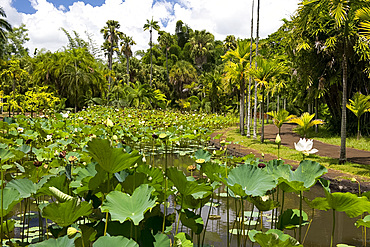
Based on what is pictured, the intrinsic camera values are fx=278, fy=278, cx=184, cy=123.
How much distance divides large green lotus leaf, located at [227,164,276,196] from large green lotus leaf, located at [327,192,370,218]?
1.01 ft

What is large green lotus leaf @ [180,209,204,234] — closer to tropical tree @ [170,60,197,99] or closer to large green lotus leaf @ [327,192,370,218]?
large green lotus leaf @ [327,192,370,218]

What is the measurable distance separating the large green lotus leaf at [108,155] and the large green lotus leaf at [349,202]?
1.01m

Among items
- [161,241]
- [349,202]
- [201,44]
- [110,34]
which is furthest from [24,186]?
[201,44]

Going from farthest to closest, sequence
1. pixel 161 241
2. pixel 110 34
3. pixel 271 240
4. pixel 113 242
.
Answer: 1. pixel 110 34
2. pixel 161 241
3. pixel 271 240
4. pixel 113 242

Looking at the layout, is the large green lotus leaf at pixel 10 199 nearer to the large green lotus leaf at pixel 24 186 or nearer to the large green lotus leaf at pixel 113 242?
the large green lotus leaf at pixel 24 186

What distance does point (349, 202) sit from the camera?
1.41m

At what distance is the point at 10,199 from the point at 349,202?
67.7 inches

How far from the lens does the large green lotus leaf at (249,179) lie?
141 centimetres

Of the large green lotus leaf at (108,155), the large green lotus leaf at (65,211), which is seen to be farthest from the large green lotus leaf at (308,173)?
the large green lotus leaf at (65,211)

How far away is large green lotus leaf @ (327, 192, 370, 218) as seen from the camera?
1.36 metres

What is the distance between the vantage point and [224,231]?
9.76ft

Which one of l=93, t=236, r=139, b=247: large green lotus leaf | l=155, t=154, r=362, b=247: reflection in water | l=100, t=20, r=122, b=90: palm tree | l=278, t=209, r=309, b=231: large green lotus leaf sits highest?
l=100, t=20, r=122, b=90: palm tree

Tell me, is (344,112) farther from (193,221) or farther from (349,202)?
(193,221)

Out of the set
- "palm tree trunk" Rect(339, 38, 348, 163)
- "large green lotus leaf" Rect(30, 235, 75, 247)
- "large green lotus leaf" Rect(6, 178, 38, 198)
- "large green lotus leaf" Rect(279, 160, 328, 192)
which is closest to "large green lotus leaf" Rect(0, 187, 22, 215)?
"large green lotus leaf" Rect(6, 178, 38, 198)
